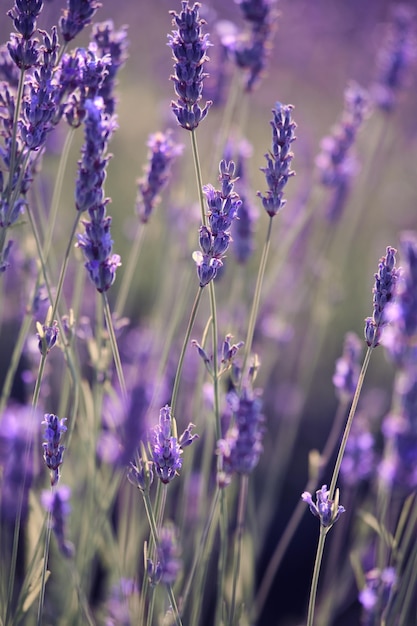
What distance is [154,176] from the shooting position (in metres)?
1.54

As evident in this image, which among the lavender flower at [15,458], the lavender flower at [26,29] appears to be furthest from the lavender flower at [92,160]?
the lavender flower at [15,458]

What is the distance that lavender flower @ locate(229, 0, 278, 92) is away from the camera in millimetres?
1752

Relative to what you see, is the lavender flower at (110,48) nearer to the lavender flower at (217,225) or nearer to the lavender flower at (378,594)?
the lavender flower at (217,225)

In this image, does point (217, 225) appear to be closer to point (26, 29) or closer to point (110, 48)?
point (26, 29)

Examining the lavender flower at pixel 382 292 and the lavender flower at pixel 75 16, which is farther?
the lavender flower at pixel 75 16

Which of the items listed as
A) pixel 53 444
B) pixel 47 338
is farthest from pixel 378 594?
pixel 47 338

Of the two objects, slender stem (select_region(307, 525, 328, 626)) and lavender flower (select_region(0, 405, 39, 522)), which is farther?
lavender flower (select_region(0, 405, 39, 522))

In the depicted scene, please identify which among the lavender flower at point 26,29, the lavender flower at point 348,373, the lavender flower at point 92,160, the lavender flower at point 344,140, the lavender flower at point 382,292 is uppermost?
the lavender flower at point 344,140

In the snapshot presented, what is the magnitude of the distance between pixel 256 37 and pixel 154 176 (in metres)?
0.52

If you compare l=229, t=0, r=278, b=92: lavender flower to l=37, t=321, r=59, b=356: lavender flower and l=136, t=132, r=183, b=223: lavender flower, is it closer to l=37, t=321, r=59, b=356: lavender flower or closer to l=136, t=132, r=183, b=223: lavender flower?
l=136, t=132, r=183, b=223: lavender flower

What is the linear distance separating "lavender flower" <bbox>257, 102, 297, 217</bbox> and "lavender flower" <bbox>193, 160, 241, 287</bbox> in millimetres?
91

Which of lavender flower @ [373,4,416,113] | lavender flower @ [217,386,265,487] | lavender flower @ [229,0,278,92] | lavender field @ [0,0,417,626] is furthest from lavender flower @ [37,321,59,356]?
lavender flower @ [373,4,416,113]

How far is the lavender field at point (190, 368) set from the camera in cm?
121

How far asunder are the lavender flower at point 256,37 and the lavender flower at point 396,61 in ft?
2.40
